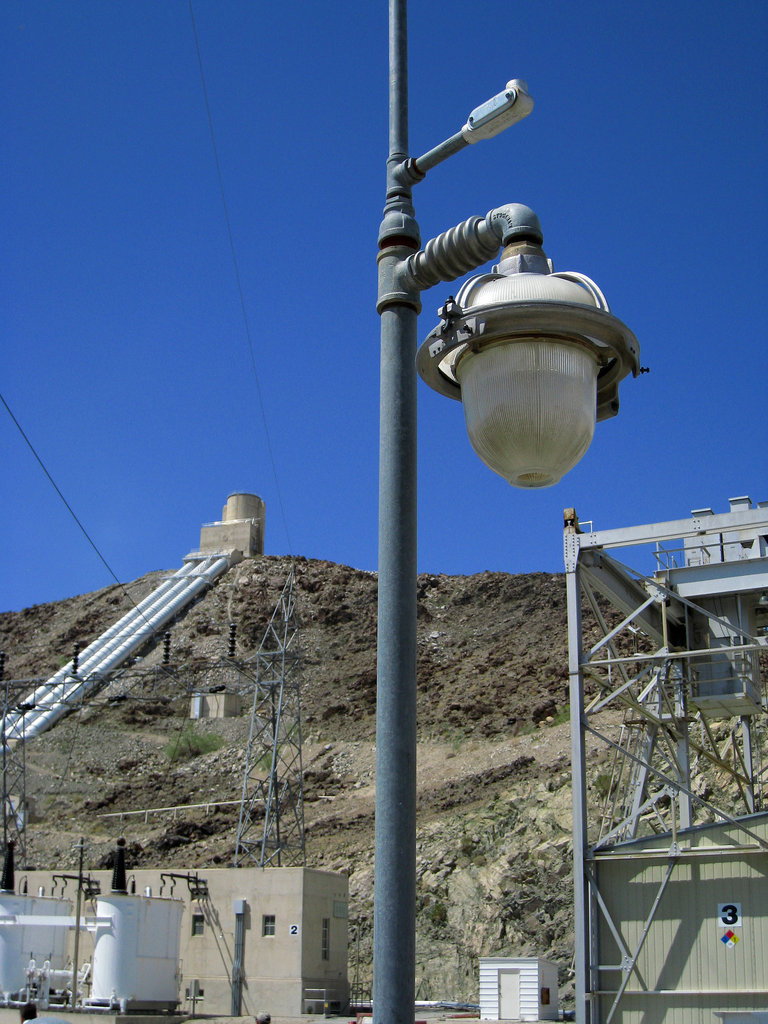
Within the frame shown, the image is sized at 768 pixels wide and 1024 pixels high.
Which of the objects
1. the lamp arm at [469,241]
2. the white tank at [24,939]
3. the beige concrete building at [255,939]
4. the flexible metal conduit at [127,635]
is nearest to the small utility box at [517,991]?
the beige concrete building at [255,939]

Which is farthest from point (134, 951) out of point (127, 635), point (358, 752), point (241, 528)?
point (241, 528)

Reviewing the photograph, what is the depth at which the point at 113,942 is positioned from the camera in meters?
30.9

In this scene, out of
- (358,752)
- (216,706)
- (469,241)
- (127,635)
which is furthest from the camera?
(127,635)

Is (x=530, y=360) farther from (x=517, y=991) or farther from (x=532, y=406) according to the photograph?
(x=517, y=991)

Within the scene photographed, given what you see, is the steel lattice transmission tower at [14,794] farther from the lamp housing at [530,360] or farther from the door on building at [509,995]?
the lamp housing at [530,360]

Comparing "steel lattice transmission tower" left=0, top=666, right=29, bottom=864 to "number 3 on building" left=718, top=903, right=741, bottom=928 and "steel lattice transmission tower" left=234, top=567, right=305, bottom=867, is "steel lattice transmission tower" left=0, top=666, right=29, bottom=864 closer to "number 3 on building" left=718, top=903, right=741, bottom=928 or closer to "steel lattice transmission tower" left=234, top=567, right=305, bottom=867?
"steel lattice transmission tower" left=234, top=567, right=305, bottom=867

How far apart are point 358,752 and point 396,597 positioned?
197ft

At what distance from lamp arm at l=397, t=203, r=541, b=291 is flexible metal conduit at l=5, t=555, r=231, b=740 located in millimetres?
68172

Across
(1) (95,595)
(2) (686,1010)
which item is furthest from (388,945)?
(1) (95,595)

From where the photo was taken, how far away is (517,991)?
28938 mm

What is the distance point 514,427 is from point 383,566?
747mm

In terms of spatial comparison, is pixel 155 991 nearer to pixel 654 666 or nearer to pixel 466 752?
pixel 654 666

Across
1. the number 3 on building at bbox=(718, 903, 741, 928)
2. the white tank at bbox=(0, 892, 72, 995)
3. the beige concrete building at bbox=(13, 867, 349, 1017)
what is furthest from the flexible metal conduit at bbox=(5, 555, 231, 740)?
the number 3 on building at bbox=(718, 903, 741, 928)

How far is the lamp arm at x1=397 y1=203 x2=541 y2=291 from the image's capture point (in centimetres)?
463
